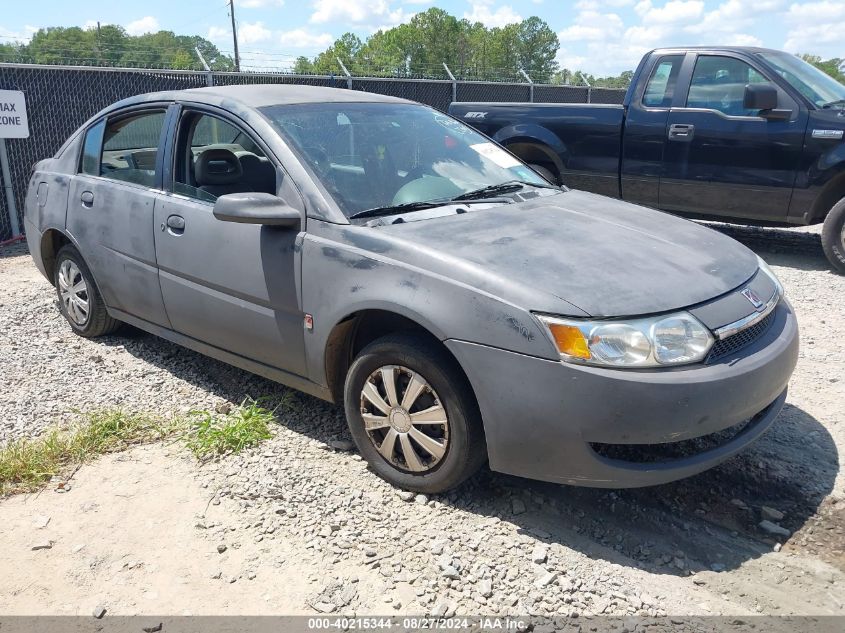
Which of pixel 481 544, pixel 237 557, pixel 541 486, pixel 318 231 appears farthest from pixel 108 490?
pixel 541 486

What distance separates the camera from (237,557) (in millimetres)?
2959

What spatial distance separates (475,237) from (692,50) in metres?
5.56

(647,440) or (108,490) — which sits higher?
(647,440)

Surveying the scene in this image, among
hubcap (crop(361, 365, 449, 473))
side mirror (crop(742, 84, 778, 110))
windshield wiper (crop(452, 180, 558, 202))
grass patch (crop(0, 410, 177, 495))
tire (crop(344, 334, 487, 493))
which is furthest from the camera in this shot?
side mirror (crop(742, 84, 778, 110))

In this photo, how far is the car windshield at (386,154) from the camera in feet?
11.9

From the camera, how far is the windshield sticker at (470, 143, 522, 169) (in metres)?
4.34

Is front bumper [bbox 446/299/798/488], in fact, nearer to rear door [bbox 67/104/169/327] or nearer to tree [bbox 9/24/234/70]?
rear door [bbox 67/104/169/327]

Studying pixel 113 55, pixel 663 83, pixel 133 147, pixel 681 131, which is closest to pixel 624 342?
pixel 133 147

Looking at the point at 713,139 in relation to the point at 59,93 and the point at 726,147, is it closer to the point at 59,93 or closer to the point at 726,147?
the point at 726,147

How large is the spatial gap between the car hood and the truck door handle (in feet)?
13.3

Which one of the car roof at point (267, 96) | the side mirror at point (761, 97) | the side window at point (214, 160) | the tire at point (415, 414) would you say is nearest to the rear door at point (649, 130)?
the side mirror at point (761, 97)

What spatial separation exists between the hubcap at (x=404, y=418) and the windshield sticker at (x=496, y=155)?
1668 mm

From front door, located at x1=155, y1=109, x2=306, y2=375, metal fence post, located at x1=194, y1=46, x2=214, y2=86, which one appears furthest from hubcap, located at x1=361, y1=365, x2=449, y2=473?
metal fence post, located at x1=194, y1=46, x2=214, y2=86

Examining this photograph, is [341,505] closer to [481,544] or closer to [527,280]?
[481,544]
